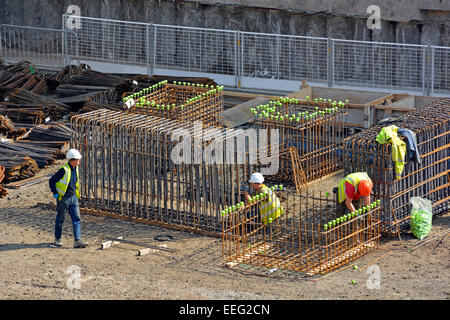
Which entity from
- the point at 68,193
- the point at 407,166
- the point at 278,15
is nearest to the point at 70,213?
the point at 68,193

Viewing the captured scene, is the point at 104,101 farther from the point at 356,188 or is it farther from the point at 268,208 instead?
the point at 356,188

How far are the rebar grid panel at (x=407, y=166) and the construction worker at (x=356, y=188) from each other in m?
0.44

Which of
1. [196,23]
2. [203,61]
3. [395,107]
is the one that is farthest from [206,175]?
[196,23]

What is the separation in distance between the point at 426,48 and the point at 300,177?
22.9 ft

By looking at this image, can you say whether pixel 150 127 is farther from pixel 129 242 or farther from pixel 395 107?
pixel 395 107

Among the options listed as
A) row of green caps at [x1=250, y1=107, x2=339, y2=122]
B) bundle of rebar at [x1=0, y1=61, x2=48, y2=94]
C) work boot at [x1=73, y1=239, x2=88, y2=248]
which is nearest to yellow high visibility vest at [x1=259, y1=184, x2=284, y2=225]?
work boot at [x1=73, y1=239, x2=88, y2=248]

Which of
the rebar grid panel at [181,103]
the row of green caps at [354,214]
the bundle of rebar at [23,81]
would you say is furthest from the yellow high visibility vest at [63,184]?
the bundle of rebar at [23,81]

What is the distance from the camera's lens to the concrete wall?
1202 inches

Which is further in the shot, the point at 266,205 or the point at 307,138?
the point at 307,138

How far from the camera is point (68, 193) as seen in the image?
59.4ft

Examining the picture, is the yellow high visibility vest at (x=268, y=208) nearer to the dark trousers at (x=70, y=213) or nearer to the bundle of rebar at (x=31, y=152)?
the dark trousers at (x=70, y=213)

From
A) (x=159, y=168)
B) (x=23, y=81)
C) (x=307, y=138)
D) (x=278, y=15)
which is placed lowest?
(x=159, y=168)

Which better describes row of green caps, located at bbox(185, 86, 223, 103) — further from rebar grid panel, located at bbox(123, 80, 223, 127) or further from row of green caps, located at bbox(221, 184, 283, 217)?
row of green caps, located at bbox(221, 184, 283, 217)

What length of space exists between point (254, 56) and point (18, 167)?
384 inches
